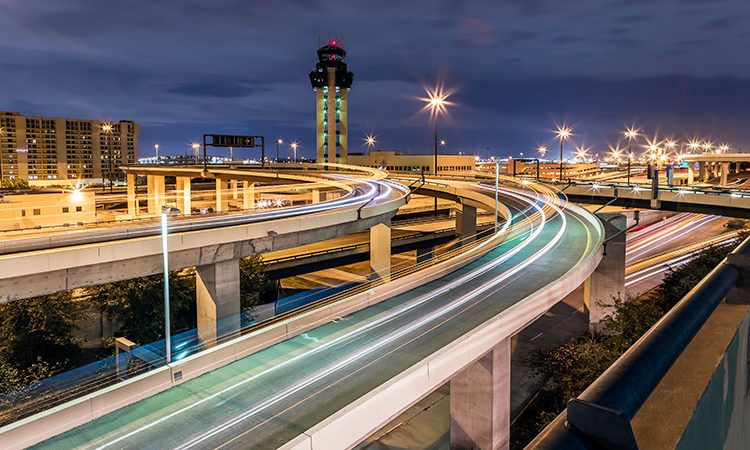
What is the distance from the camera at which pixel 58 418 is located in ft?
42.3

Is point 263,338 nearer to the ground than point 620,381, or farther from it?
nearer to the ground

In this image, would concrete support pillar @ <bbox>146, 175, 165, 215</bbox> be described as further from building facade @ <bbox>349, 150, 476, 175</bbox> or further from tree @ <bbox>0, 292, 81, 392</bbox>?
tree @ <bbox>0, 292, 81, 392</bbox>

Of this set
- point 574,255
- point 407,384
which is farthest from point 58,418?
point 574,255

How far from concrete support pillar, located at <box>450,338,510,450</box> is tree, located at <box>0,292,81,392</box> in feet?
62.2

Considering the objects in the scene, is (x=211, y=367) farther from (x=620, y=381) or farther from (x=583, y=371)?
(x=583, y=371)

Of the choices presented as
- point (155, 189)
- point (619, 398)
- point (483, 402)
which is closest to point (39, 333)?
point (483, 402)

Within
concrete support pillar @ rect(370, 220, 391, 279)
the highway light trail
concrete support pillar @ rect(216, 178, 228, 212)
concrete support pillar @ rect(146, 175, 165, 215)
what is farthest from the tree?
concrete support pillar @ rect(146, 175, 165, 215)

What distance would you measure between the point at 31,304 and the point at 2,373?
15.2ft

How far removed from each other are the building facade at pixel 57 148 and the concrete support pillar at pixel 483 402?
15583 centimetres

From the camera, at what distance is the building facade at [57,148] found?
161000 mm

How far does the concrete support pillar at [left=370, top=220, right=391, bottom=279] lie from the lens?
4575 centimetres

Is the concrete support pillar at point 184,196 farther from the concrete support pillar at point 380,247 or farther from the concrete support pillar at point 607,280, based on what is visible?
the concrete support pillar at point 607,280

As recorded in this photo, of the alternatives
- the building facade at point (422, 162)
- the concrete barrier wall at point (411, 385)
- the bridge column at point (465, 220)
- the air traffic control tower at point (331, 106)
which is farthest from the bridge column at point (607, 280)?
the air traffic control tower at point (331, 106)

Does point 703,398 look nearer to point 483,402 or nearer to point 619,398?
point 619,398
